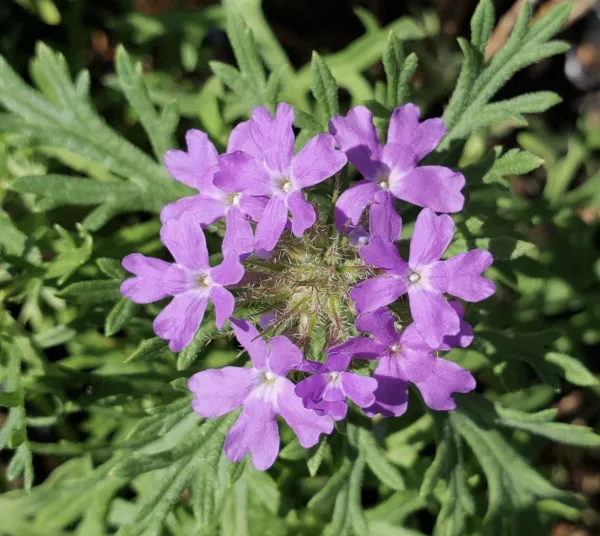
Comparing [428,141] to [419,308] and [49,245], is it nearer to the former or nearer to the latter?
[419,308]

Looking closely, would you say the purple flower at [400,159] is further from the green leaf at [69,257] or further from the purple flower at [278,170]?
the green leaf at [69,257]

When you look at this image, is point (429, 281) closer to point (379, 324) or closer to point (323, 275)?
point (379, 324)

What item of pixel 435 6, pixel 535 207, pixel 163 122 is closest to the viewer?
pixel 163 122

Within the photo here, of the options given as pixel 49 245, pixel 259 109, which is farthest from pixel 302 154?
pixel 49 245

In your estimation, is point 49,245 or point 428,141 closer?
point 428,141

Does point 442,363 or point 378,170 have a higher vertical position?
point 378,170

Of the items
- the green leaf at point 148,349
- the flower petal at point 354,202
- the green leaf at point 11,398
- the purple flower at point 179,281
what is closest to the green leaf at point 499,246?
the flower petal at point 354,202

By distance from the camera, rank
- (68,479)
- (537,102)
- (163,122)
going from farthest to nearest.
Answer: (68,479) → (163,122) → (537,102)
